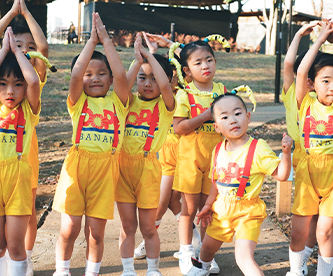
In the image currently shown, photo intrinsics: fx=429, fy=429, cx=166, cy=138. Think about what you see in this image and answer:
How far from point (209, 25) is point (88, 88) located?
21613 millimetres

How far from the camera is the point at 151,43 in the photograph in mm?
4047

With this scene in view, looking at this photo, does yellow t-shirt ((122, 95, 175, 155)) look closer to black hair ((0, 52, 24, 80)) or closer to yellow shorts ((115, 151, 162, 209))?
yellow shorts ((115, 151, 162, 209))

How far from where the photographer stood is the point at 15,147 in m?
2.94

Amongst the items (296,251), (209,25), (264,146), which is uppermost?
(209,25)

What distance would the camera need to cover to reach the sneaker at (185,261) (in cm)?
350

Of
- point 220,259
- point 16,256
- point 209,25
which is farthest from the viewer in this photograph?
point 209,25

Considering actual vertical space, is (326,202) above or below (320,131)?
below

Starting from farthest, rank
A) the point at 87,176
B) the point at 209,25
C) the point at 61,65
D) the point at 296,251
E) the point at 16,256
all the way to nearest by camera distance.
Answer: the point at 209,25, the point at 61,65, the point at 296,251, the point at 87,176, the point at 16,256

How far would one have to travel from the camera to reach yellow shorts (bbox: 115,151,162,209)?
330 cm

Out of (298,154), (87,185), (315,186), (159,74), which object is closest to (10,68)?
(87,185)

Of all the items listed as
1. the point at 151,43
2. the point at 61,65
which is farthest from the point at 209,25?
the point at 151,43

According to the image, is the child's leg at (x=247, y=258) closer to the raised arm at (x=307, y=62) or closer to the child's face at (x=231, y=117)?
the child's face at (x=231, y=117)

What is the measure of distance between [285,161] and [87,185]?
4.60 feet

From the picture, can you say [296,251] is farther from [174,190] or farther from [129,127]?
[129,127]
